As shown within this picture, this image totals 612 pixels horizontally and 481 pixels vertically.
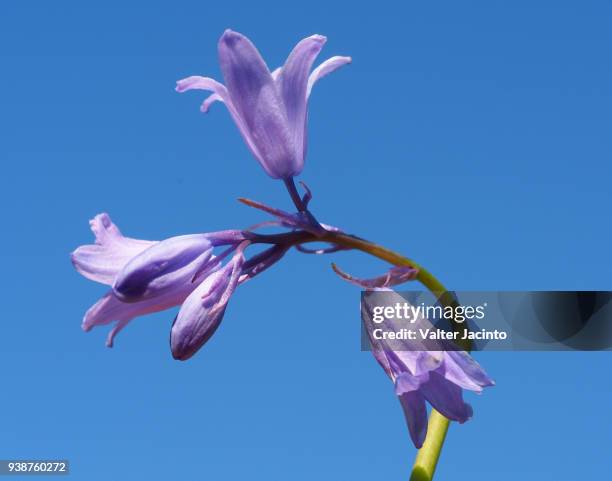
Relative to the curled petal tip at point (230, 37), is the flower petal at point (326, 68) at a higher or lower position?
higher

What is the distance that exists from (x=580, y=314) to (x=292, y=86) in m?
1.07

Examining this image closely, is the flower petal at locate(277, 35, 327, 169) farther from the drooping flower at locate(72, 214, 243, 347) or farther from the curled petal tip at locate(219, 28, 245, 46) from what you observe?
the drooping flower at locate(72, 214, 243, 347)

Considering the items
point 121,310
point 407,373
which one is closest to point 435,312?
point 407,373

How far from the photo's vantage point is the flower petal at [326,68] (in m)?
2.64

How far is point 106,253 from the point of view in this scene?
2.74 meters

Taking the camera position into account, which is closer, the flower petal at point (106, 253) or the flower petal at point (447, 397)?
the flower petal at point (447, 397)

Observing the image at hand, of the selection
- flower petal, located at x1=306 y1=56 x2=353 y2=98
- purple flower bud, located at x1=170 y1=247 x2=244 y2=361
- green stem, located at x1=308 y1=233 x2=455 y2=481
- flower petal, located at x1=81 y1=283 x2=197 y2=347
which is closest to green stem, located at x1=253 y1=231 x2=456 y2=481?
green stem, located at x1=308 y1=233 x2=455 y2=481

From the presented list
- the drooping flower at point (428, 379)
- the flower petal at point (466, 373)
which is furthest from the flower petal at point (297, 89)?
the flower petal at point (466, 373)

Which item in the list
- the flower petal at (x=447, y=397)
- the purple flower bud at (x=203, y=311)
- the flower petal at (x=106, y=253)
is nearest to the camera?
the purple flower bud at (x=203, y=311)

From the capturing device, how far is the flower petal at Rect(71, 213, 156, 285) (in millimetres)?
2713

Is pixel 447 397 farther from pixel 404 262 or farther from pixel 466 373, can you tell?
pixel 404 262

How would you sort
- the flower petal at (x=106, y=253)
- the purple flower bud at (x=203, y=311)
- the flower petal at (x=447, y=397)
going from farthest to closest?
the flower petal at (x=106, y=253) → the flower petal at (x=447, y=397) → the purple flower bud at (x=203, y=311)

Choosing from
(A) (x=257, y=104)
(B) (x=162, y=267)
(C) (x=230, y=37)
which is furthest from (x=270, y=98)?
(B) (x=162, y=267)

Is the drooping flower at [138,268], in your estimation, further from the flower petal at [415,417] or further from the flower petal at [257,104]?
the flower petal at [415,417]
